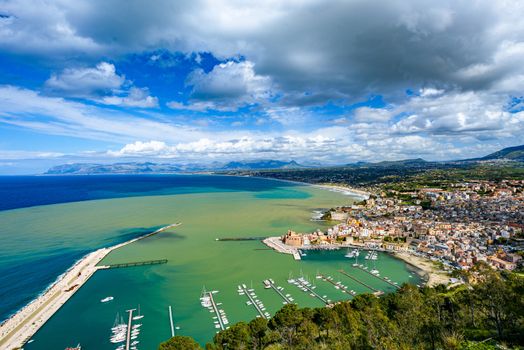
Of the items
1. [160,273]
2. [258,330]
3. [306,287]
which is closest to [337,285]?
[306,287]

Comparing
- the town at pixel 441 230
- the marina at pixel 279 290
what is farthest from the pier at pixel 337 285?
the town at pixel 441 230

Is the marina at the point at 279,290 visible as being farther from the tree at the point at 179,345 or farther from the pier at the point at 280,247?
the tree at the point at 179,345

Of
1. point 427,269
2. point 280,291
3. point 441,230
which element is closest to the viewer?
point 280,291

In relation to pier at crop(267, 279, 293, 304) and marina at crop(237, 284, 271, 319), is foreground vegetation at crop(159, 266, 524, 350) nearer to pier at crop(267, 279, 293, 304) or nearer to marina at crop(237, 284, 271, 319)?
marina at crop(237, 284, 271, 319)

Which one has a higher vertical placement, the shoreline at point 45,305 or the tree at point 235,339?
the tree at point 235,339

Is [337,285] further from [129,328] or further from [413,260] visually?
[129,328]

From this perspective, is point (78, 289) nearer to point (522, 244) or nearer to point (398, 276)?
point (398, 276)
